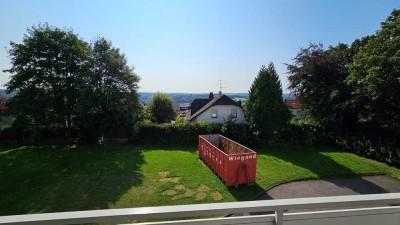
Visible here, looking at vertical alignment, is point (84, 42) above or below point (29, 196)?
above

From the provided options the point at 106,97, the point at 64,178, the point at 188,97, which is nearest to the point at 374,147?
the point at 64,178

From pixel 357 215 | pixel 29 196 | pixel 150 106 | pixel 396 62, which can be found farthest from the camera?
pixel 150 106

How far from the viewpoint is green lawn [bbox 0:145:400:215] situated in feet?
27.8

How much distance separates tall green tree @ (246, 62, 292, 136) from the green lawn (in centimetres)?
188

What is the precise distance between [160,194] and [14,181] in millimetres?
6478

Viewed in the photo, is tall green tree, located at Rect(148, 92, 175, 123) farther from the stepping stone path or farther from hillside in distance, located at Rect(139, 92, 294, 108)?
the stepping stone path

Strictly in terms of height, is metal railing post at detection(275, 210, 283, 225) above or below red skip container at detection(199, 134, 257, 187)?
above

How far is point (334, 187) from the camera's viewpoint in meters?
10.3

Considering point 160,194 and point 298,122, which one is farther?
point 298,122

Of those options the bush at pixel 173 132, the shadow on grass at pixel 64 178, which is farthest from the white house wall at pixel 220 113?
the shadow on grass at pixel 64 178

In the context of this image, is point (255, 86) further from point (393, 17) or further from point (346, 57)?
point (393, 17)

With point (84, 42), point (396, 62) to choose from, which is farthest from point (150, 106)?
point (396, 62)

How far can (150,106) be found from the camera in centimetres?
2912

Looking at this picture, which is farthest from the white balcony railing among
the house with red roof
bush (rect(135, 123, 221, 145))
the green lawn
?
the house with red roof
